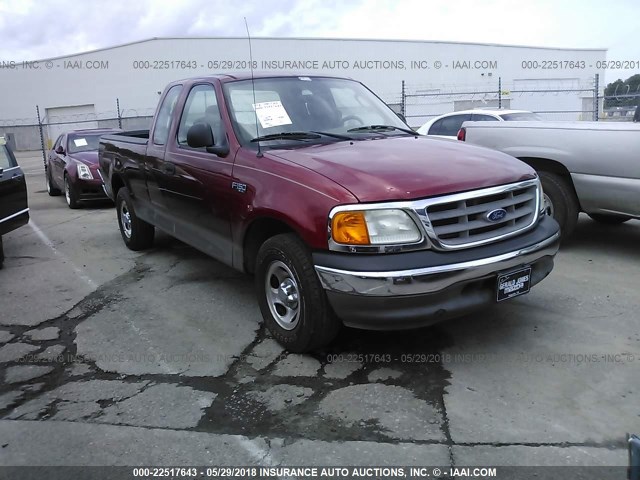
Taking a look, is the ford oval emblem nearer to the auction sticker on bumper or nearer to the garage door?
the auction sticker on bumper

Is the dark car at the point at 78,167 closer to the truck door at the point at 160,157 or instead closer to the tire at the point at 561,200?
the truck door at the point at 160,157

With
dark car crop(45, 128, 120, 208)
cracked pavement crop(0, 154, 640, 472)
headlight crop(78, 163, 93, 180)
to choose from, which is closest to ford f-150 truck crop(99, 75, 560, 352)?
cracked pavement crop(0, 154, 640, 472)

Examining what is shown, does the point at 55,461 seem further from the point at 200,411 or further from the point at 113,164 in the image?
the point at 113,164

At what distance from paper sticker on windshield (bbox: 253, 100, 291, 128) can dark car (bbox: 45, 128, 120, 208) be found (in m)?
6.11

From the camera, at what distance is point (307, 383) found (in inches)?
141

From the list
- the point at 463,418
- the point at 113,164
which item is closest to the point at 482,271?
the point at 463,418

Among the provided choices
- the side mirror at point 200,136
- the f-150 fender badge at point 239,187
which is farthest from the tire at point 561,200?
the side mirror at point 200,136

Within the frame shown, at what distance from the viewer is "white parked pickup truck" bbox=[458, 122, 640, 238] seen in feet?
17.7

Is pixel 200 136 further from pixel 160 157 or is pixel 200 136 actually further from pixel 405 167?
pixel 405 167

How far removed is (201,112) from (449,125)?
26.0ft

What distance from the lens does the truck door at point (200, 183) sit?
446cm

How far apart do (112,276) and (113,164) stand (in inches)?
62.2

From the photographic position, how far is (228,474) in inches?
108

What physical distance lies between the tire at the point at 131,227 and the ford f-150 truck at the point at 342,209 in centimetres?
174
